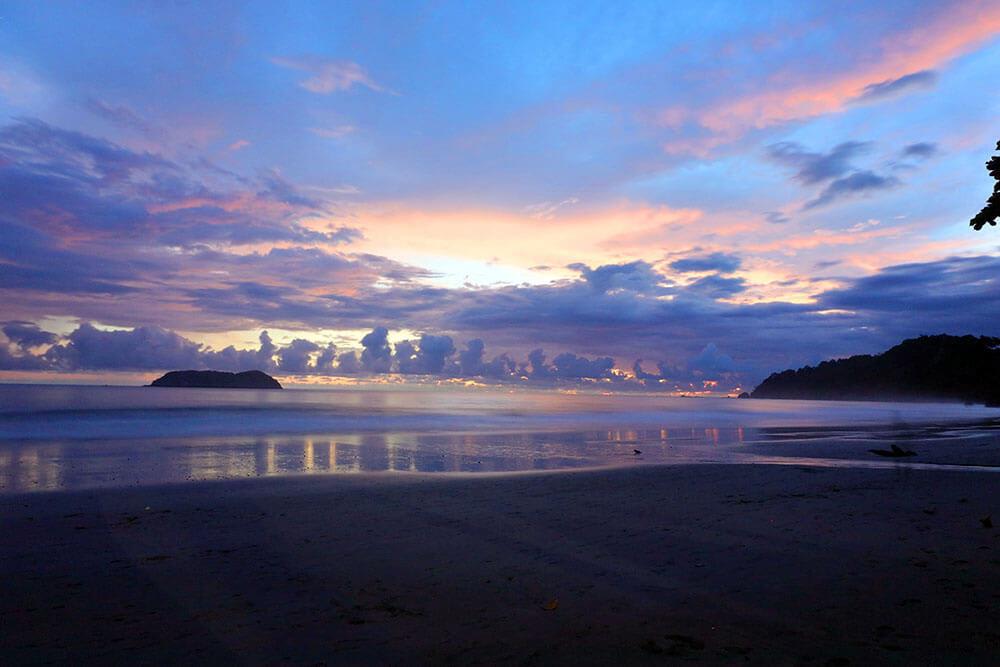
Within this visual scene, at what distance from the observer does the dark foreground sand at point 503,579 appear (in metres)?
6.38

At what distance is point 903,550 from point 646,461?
54.0ft

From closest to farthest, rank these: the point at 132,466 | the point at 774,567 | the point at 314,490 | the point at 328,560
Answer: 1. the point at 774,567
2. the point at 328,560
3. the point at 314,490
4. the point at 132,466

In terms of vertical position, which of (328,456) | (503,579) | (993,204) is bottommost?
(328,456)

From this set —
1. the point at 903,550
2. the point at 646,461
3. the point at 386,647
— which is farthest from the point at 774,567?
the point at 646,461

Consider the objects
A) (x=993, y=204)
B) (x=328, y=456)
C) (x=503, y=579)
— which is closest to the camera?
(x=993, y=204)

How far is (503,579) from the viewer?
29.0 feet

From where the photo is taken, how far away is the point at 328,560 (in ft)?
32.3

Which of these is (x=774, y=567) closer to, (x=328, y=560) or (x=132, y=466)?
(x=328, y=560)

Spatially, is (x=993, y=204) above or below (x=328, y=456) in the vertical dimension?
above

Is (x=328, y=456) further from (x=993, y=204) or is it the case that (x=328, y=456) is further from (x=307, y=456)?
(x=993, y=204)

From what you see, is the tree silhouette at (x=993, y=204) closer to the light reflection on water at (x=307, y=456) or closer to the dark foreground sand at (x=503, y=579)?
the dark foreground sand at (x=503, y=579)

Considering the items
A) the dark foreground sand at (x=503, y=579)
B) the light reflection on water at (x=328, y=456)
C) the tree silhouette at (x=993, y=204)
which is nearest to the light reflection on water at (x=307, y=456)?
the light reflection on water at (x=328, y=456)

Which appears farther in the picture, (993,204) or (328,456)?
A: (328,456)

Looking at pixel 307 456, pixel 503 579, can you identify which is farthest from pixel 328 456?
pixel 503 579
